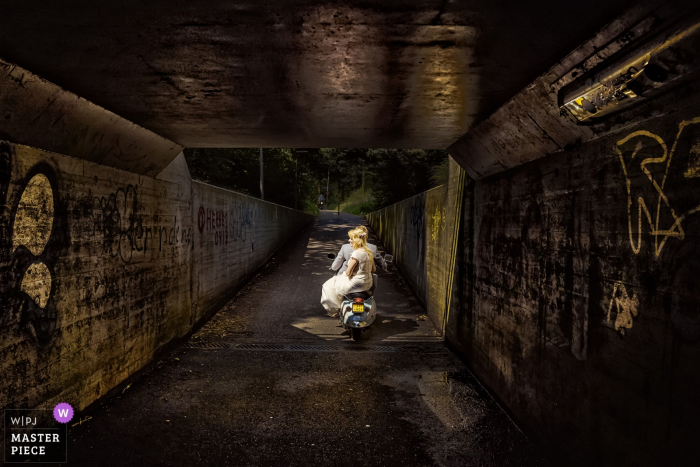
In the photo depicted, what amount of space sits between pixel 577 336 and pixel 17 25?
441 cm

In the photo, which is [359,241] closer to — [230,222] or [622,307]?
[230,222]

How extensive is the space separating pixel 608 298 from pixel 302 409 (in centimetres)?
312

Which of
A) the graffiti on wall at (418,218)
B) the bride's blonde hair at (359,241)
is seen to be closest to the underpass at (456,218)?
the bride's blonde hair at (359,241)

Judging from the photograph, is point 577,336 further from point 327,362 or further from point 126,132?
point 126,132

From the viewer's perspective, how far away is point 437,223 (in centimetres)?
812

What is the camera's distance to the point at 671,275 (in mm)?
2264

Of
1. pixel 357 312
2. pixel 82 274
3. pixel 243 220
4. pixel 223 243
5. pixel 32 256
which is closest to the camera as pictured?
pixel 32 256

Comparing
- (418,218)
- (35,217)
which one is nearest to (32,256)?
(35,217)

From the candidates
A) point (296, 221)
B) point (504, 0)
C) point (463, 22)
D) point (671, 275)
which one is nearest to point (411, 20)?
point (463, 22)

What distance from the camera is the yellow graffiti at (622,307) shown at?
8.43 feet

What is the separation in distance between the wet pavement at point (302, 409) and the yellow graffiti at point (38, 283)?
1.32 meters

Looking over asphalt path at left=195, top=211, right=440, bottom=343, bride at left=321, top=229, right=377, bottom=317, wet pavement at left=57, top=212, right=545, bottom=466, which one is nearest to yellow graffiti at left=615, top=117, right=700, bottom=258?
wet pavement at left=57, top=212, right=545, bottom=466

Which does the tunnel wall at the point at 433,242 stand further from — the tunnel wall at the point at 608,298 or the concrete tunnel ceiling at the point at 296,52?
the concrete tunnel ceiling at the point at 296,52

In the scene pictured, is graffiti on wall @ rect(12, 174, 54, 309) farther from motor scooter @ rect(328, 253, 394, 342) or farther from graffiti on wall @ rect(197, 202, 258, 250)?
motor scooter @ rect(328, 253, 394, 342)
